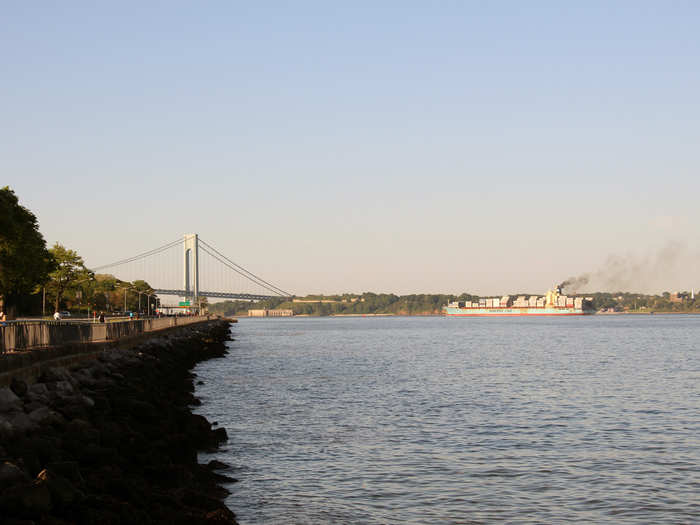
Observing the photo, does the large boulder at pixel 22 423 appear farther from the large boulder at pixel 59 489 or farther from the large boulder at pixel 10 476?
the large boulder at pixel 59 489

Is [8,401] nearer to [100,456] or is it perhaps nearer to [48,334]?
[100,456]

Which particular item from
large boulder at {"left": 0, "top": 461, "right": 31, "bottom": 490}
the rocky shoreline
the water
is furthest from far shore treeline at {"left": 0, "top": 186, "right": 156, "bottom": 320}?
large boulder at {"left": 0, "top": 461, "right": 31, "bottom": 490}

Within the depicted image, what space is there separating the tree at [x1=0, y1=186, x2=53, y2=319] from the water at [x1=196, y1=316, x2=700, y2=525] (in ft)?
102

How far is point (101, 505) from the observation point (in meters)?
9.80

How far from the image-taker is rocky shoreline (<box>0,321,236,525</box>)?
939cm

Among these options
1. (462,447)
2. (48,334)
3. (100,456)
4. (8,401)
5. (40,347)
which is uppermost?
(48,334)

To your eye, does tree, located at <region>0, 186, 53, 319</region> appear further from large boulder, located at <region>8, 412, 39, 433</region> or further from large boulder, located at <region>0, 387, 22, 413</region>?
large boulder, located at <region>8, 412, 39, 433</region>

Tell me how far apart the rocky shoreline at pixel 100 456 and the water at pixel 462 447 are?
3.81 feet

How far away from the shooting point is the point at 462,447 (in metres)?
18.1

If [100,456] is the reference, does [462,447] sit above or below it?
below

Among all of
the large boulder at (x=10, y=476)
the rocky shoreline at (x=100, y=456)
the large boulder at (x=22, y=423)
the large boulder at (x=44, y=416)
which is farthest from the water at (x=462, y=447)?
the large boulder at (x=10, y=476)

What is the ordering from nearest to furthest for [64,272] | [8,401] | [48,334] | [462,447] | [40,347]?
1. [8,401]
2. [462,447]
3. [40,347]
4. [48,334]
5. [64,272]

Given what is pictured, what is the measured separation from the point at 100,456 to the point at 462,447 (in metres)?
8.50

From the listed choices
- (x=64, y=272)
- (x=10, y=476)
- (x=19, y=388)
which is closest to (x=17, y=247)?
(x=64, y=272)
